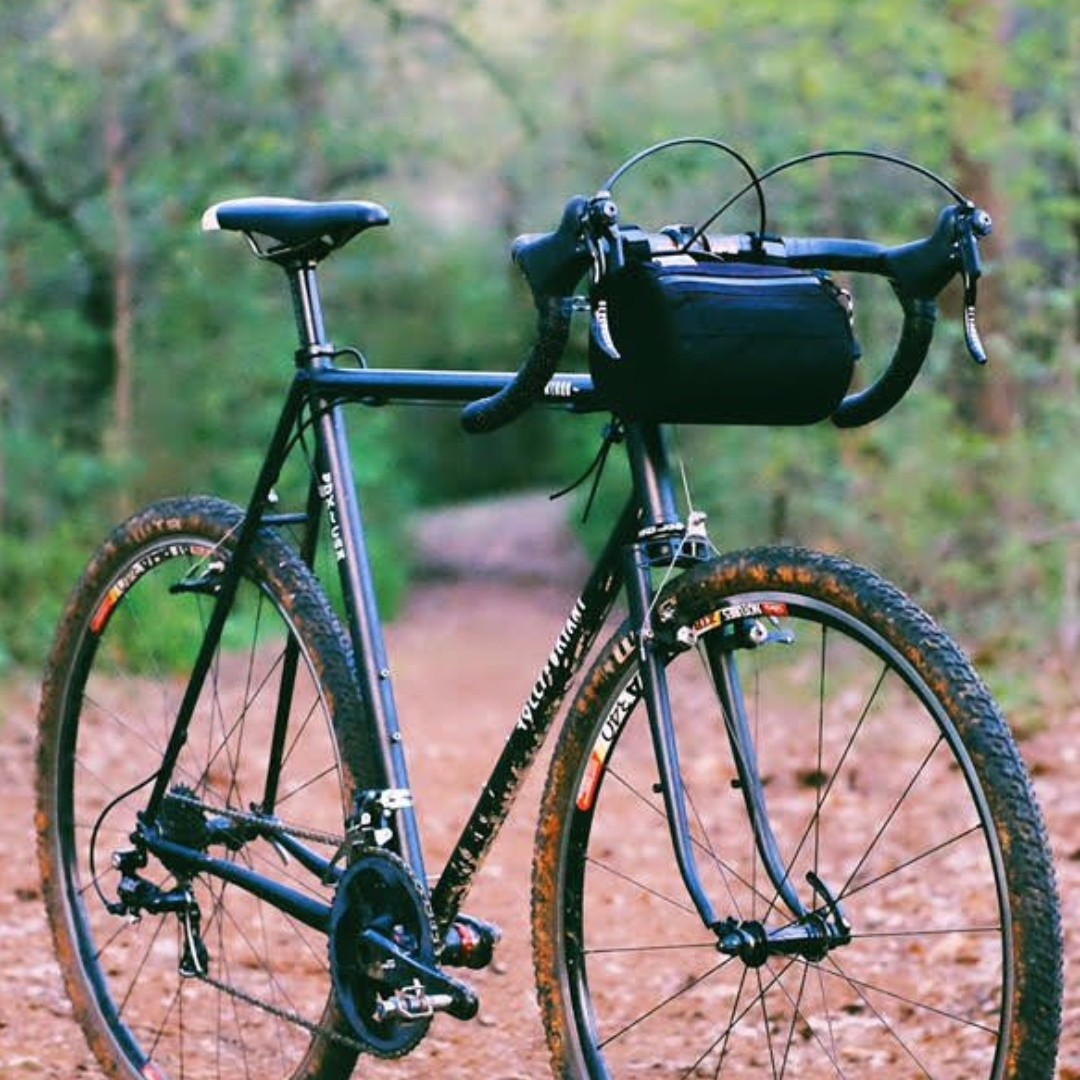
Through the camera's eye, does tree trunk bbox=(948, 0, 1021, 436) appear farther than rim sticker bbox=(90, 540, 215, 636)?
Yes

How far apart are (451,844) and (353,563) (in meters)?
3.57

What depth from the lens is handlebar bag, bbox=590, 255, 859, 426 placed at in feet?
8.54

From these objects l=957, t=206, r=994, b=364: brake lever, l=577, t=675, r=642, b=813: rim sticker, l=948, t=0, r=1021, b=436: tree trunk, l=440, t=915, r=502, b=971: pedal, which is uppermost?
l=948, t=0, r=1021, b=436: tree trunk

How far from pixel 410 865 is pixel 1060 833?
3.38m

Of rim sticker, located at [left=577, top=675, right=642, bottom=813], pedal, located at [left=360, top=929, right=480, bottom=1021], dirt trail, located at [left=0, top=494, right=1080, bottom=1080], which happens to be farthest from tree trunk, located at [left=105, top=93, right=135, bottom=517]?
rim sticker, located at [left=577, top=675, right=642, bottom=813]

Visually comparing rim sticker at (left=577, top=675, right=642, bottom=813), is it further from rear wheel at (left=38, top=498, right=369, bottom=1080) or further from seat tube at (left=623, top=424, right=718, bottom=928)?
rear wheel at (left=38, top=498, right=369, bottom=1080)

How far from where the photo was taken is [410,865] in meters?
3.12

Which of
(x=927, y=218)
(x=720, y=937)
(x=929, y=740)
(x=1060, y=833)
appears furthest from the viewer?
(x=927, y=218)

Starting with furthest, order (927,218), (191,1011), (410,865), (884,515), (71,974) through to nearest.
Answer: (927,218) < (884,515) < (191,1011) < (71,974) < (410,865)

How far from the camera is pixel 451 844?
673 cm

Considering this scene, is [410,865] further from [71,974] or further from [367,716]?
[71,974]

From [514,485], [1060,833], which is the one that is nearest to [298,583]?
[1060,833]

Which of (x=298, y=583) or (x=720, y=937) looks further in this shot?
(x=298, y=583)

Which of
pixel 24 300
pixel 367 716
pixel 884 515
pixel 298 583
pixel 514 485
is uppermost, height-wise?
pixel 514 485
